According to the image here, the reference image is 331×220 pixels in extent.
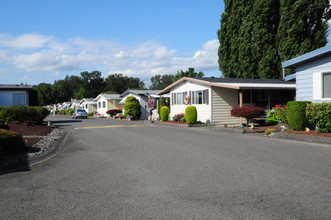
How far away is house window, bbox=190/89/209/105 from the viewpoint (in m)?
21.8

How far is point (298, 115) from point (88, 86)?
101 meters

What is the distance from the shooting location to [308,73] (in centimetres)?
1370

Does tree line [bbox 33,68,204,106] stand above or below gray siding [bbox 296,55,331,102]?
above

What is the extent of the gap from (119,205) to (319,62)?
40.7 feet

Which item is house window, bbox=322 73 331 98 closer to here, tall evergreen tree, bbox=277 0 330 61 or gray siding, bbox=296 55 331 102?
gray siding, bbox=296 55 331 102

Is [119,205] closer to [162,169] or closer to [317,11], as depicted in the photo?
[162,169]

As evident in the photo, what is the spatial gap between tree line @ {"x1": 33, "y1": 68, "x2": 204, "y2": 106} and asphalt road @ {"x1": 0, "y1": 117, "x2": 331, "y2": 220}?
6897cm

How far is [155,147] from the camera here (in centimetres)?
1061

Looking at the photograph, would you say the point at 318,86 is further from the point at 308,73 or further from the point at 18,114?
the point at 18,114

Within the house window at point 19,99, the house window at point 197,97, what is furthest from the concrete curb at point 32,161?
the house window at point 19,99

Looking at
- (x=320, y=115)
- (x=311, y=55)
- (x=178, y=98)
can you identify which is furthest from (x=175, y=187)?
(x=178, y=98)

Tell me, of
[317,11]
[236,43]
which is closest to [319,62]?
[317,11]

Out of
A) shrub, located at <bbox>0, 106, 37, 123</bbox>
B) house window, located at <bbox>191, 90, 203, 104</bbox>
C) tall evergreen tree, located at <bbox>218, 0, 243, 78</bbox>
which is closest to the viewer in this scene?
shrub, located at <bbox>0, 106, 37, 123</bbox>

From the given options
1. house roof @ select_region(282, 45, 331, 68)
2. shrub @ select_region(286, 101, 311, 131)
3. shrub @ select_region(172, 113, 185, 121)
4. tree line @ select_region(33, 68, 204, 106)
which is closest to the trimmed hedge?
shrub @ select_region(172, 113, 185, 121)
